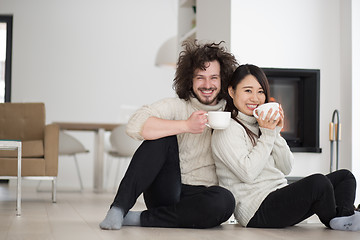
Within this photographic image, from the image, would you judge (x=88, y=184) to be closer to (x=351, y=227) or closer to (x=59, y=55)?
(x=59, y=55)

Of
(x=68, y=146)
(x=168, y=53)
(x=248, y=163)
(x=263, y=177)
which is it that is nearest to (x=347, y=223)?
(x=263, y=177)

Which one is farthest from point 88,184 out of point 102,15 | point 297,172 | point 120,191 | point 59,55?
point 120,191

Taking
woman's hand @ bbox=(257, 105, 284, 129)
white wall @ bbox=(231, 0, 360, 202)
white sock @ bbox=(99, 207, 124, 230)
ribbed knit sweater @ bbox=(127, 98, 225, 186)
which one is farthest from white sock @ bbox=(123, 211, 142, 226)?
white wall @ bbox=(231, 0, 360, 202)

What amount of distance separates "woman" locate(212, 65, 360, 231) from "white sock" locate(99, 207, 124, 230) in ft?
1.51

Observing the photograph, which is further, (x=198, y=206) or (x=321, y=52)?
(x=321, y=52)

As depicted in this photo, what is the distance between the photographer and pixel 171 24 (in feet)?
27.6

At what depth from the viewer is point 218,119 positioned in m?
2.32

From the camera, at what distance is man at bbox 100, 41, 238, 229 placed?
242 centimetres

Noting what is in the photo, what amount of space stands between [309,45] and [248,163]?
5.70 ft

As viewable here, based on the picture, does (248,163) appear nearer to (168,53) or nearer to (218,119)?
(218,119)

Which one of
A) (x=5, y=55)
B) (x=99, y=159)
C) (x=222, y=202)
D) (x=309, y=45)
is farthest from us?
(x=5, y=55)

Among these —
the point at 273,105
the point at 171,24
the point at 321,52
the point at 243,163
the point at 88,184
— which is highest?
the point at 171,24

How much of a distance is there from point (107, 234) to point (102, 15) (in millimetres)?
6320

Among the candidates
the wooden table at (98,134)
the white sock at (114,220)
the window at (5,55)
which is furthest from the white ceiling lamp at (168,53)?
the white sock at (114,220)
